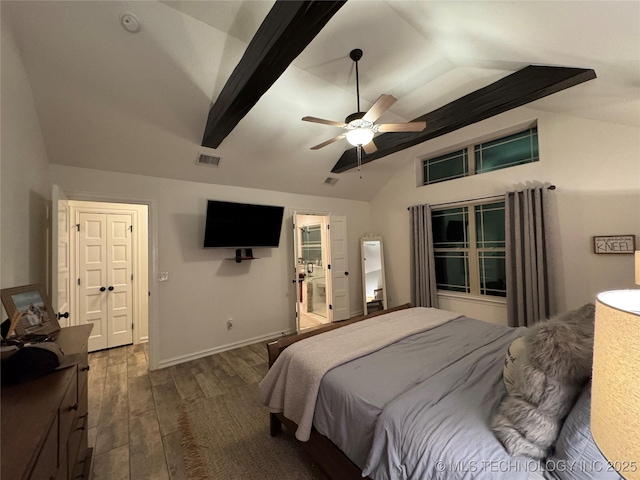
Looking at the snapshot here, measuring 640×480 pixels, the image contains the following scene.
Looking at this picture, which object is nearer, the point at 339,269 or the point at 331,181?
the point at 331,181

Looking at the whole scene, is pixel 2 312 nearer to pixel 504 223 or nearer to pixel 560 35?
pixel 560 35

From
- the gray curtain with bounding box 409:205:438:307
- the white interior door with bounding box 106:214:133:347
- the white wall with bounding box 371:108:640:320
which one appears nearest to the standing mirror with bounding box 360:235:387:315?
the gray curtain with bounding box 409:205:438:307

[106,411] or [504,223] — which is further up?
[504,223]

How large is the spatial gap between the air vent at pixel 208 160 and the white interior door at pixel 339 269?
7.28 feet

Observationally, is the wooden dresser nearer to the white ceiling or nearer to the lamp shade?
the lamp shade

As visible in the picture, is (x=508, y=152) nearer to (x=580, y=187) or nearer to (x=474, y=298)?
(x=580, y=187)

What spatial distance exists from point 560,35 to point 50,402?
3.17m

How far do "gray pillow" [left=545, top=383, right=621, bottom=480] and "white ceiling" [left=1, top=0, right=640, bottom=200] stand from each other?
73.1 inches

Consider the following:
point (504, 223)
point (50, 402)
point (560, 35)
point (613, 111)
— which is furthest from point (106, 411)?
point (613, 111)

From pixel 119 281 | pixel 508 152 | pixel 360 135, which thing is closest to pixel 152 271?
pixel 119 281

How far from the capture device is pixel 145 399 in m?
2.52

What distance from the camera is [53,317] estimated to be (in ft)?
5.57

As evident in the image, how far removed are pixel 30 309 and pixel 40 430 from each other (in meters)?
1.19

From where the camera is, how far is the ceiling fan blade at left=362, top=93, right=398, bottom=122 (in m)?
1.82
